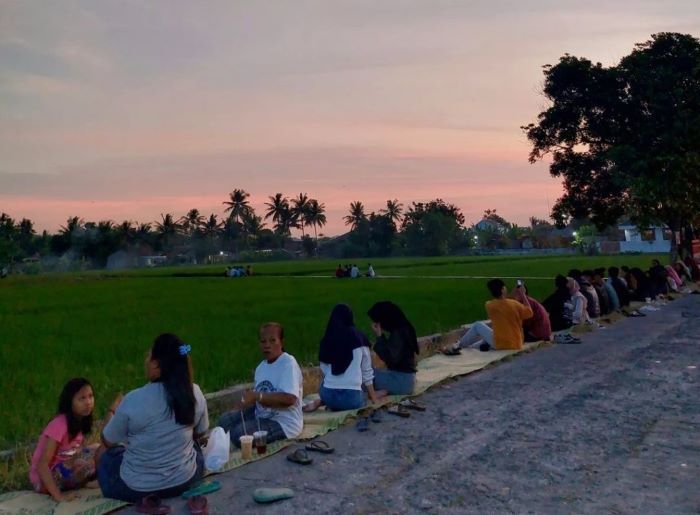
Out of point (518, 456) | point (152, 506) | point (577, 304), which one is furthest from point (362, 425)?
point (577, 304)

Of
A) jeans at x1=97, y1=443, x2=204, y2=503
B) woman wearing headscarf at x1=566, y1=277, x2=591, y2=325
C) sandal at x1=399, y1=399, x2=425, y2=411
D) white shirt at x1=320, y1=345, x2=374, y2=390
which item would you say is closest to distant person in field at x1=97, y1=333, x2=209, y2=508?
jeans at x1=97, y1=443, x2=204, y2=503

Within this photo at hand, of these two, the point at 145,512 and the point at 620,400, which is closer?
the point at 145,512

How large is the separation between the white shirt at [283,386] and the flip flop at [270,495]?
51.1 inches

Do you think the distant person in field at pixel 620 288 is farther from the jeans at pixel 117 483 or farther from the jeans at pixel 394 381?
the jeans at pixel 117 483

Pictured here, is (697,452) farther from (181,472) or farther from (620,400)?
(181,472)

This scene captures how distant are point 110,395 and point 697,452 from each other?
6255mm

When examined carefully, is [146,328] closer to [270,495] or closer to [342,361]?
[342,361]

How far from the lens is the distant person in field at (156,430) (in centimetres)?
457

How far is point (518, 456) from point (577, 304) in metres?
8.31

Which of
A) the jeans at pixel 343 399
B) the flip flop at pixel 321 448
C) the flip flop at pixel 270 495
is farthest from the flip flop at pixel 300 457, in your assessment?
the jeans at pixel 343 399

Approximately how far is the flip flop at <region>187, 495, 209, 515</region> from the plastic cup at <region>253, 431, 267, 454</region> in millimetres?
1226

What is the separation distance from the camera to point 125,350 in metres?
11.9

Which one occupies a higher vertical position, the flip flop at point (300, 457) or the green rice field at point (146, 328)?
the green rice field at point (146, 328)

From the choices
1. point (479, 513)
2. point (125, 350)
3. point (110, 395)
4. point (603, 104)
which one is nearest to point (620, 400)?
point (479, 513)
